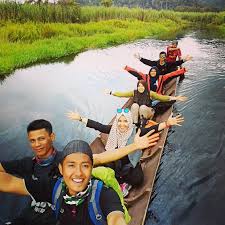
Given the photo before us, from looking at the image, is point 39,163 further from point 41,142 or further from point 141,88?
point 141,88

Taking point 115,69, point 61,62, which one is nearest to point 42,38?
point 61,62

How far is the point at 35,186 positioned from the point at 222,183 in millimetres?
4926

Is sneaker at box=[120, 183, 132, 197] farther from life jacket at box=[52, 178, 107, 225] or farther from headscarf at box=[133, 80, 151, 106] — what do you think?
life jacket at box=[52, 178, 107, 225]

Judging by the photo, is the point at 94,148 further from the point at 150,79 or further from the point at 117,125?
the point at 150,79

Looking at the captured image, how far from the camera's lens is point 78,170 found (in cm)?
233

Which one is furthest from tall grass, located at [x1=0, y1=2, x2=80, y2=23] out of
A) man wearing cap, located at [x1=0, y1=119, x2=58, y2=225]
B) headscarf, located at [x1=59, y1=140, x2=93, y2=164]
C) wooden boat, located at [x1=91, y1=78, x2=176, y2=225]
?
headscarf, located at [x1=59, y1=140, x2=93, y2=164]

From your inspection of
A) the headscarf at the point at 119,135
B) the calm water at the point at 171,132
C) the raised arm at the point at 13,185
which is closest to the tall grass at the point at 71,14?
the calm water at the point at 171,132

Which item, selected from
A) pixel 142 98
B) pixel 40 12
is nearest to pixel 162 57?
pixel 142 98

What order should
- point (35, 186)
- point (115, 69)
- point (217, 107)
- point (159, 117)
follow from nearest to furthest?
1. point (35, 186)
2. point (159, 117)
3. point (217, 107)
4. point (115, 69)

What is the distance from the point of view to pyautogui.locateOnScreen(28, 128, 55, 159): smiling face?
3.53 meters

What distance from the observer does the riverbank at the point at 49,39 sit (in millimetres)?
16578

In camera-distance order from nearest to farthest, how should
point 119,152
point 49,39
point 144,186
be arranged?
point 119,152 → point 144,186 → point 49,39

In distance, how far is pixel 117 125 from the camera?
16.5 feet

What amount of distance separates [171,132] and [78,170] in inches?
280
